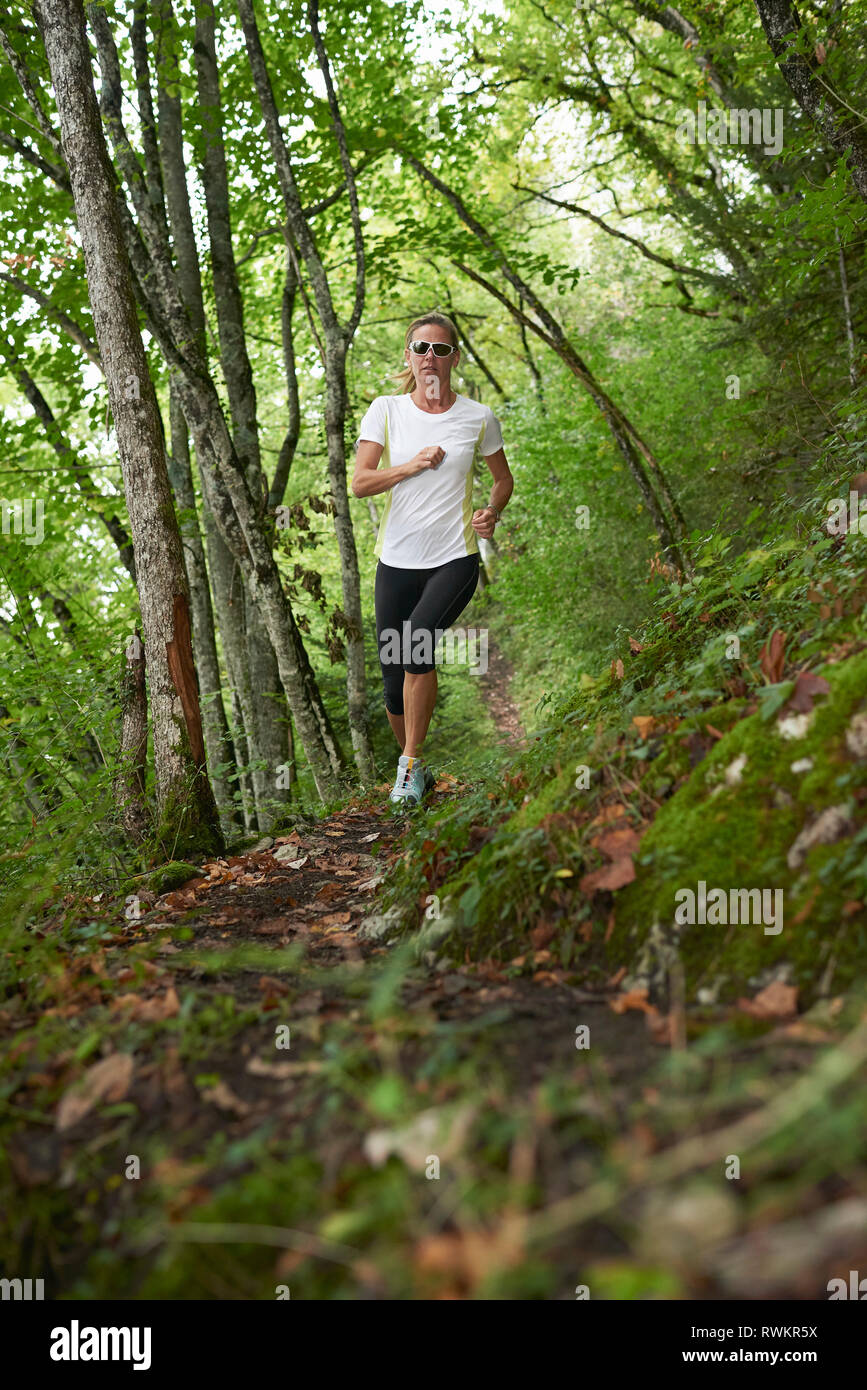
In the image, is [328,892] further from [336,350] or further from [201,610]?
[201,610]

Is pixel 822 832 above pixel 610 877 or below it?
above

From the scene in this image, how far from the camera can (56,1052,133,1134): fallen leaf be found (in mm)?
2188

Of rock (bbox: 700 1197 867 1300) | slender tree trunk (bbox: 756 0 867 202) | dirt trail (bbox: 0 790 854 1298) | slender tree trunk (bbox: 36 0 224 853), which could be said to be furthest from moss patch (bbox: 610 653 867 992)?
slender tree trunk (bbox: 756 0 867 202)

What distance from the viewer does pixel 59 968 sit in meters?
2.93

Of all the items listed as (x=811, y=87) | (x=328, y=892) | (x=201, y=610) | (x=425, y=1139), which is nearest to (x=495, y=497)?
(x=328, y=892)

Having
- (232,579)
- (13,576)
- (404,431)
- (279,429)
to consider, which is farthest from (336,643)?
(279,429)

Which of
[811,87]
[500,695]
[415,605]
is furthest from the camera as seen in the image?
[500,695]

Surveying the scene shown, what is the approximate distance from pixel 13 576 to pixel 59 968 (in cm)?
Result: 964

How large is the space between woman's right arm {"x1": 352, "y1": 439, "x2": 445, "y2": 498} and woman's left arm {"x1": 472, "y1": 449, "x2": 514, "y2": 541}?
415mm

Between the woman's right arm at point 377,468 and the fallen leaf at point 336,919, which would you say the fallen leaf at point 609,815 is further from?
the woman's right arm at point 377,468

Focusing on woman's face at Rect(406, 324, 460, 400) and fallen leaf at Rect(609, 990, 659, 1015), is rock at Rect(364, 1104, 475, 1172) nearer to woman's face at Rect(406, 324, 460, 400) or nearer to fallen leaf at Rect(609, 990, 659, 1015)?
fallen leaf at Rect(609, 990, 659, 1015)

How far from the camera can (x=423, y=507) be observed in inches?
223

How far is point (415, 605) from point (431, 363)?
4.66ft
